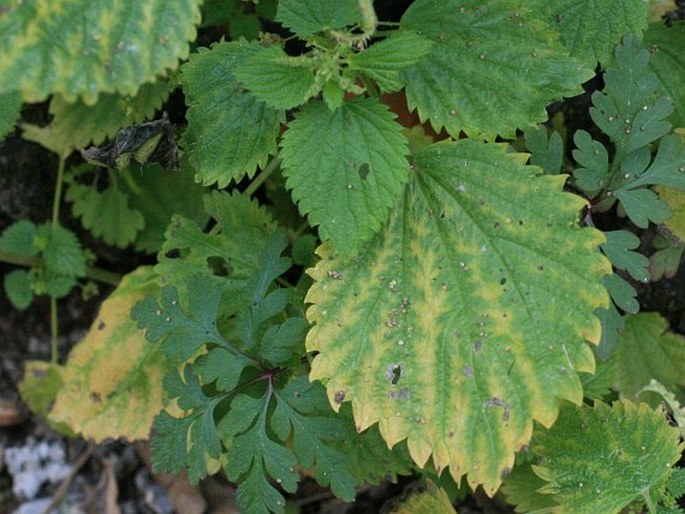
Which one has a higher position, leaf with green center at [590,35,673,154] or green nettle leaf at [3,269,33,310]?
leaf with green center at [590,35,673,154]

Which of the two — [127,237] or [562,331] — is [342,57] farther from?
[127,237]

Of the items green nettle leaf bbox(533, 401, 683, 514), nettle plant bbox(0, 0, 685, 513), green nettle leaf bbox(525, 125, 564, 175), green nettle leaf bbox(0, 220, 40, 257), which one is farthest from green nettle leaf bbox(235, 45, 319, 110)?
green nettle leaf bbox(0, 220, 40, 257)

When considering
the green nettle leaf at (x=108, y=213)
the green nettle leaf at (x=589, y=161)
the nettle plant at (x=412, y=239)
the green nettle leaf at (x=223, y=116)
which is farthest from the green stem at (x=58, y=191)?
the green nettle leaf at (x=589, y=161)

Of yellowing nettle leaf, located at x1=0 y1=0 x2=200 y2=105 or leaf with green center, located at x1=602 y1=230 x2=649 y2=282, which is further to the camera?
leaf with green center, located at x1=602 y1=230 x2=649 y2=282

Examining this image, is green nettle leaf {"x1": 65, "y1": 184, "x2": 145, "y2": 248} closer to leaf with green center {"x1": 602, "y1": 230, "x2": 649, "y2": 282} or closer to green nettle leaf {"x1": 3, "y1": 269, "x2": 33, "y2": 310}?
green nettle leaf {"x1": 3, "y1": 269, "x2": 33, "y2": 310}

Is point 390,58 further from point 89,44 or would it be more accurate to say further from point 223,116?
point 89,44

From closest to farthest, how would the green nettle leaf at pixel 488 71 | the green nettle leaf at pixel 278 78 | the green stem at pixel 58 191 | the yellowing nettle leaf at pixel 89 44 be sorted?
the yellowing nettle leaf at pixel 89 44
the green nettle leaf at pixel 278 78
the green nettle leaf at pixel 488 71
the green stem at pixel 58 191

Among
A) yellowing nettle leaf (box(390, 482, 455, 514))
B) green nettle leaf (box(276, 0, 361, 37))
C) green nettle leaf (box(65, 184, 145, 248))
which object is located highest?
green nettle leaf (box(276, 0, 361, 37))

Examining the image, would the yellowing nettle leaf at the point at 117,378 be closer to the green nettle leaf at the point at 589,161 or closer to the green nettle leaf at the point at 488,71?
the green nettle leaf at the point at 488,71
